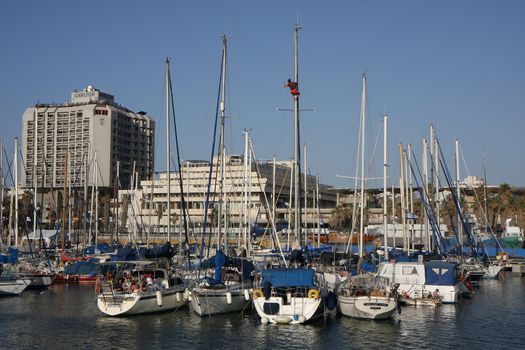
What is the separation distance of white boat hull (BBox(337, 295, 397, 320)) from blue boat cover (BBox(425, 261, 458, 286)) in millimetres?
8601

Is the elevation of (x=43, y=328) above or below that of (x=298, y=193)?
below

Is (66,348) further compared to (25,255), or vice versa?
(25,255)

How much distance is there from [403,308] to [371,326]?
26.8 ft

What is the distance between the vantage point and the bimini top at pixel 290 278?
3959 cm

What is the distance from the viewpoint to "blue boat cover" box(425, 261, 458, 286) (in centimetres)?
4875

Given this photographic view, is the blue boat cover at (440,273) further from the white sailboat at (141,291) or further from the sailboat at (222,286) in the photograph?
the white sailboat at (141,291)

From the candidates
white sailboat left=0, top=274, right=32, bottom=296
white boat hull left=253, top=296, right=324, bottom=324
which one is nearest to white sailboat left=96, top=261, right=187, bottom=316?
white boat hull left=253, top=296, right=324, bottom=324

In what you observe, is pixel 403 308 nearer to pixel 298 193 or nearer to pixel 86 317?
pixel 298 193

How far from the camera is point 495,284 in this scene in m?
68.3

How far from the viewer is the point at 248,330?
1522 inches

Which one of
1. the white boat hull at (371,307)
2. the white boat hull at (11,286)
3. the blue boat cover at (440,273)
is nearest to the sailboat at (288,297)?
the white boat hull at (371,307)

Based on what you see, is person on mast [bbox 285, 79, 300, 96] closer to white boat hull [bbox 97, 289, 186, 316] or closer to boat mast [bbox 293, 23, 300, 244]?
boat mast [bbox 293, 23, 300, 244]

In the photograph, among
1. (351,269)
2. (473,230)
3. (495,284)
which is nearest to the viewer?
(351,269)

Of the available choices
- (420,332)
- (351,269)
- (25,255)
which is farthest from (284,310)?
(25,255)
